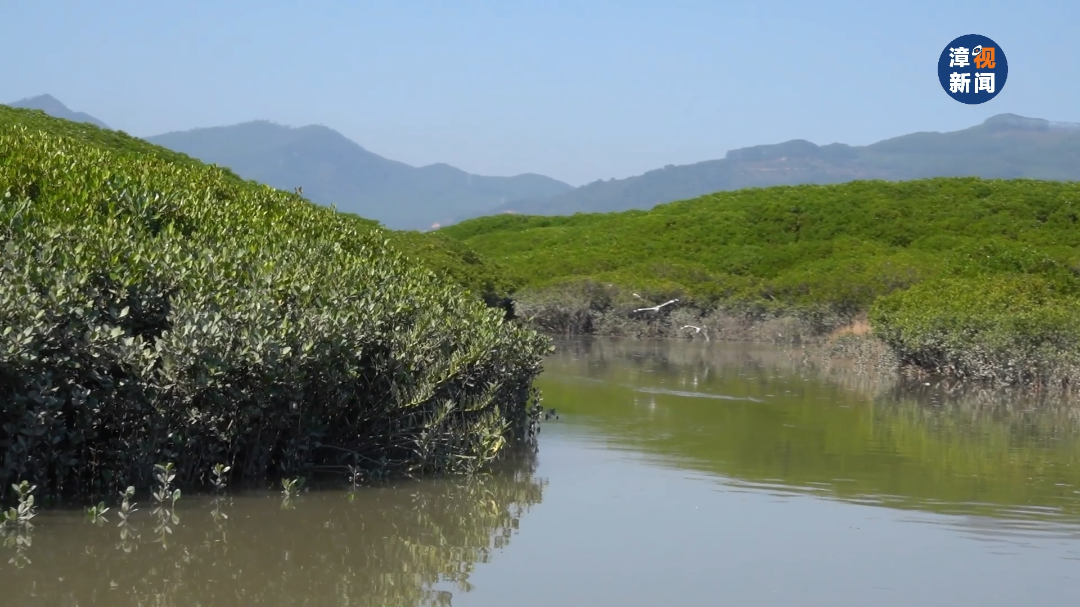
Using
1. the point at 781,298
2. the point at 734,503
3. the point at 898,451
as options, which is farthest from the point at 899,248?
the point at 734,503

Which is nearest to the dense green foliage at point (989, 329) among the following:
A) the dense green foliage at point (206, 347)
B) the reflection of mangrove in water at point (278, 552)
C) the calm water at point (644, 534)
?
the calm water at point (644, 534)

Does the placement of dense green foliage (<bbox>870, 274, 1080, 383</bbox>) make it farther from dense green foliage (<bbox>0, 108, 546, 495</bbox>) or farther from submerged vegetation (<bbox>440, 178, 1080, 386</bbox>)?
dense green foliage (<bbox>0, 108, 546, 495</bbox>)

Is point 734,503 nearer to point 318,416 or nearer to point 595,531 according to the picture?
point 595,531

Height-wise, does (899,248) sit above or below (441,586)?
above

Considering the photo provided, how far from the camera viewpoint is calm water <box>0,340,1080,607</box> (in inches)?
278

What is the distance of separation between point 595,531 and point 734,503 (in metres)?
1.60

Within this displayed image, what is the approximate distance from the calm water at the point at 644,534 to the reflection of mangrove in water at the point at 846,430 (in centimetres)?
6

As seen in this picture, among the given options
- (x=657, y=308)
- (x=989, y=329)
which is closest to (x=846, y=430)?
(x=989, y=329)

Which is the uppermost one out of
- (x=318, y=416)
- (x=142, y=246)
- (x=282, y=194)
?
(x=282, y=194)

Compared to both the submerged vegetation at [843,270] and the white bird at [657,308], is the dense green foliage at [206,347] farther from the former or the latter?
the white bird at [657,308]

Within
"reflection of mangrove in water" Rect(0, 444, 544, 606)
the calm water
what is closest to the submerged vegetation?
the calm water

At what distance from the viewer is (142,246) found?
8852 millimetres

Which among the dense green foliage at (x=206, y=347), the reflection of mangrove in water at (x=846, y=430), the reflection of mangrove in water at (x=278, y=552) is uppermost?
the dense green foliage at (x=206, y=347)

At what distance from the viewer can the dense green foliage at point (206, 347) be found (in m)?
7.98
